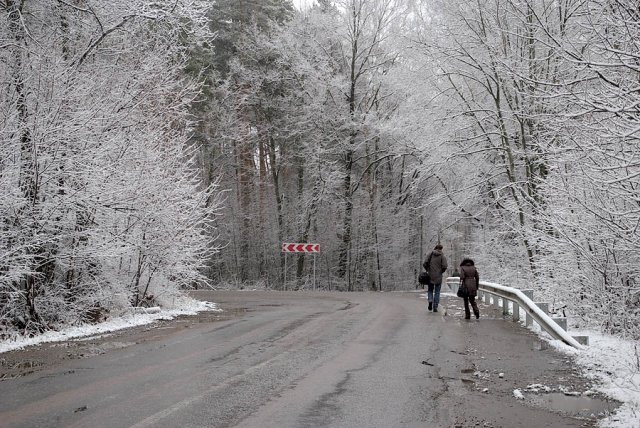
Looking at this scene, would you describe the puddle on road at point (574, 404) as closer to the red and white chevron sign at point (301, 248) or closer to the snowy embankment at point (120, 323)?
the snowy embankment at point (120, 323)

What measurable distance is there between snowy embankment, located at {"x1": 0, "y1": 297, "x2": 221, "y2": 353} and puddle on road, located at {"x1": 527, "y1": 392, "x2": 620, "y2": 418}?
28.5ft

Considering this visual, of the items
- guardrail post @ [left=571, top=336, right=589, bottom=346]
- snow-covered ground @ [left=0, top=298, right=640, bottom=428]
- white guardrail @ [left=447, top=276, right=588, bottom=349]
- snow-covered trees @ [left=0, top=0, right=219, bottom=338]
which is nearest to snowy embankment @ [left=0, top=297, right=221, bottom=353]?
snow-covered ground @ [left=0, top=298, right=640, bottom=428]

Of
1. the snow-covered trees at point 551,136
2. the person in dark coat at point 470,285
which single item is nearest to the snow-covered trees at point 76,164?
the person in dark coat at point 470,285

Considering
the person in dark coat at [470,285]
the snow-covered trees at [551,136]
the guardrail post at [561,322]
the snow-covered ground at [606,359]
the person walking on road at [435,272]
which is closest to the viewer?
the snow-covered ground at [606,359]

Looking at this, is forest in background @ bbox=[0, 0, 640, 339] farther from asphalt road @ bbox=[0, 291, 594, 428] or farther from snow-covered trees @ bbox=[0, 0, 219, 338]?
asphalt road @ bbox=[0, 291, 594, 428]

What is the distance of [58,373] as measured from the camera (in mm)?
8500

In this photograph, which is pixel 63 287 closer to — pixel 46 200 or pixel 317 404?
pixel 46 200

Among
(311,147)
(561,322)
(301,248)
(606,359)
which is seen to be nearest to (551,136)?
(561,322)

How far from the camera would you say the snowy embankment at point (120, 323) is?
11.3 m

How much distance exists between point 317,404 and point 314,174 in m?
32.0

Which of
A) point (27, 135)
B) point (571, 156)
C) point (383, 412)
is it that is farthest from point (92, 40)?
point (383, 412)

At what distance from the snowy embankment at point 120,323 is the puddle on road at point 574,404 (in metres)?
8.69

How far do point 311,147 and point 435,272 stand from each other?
22.2 m

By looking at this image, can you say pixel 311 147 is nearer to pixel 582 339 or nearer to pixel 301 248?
pixel 301 248
